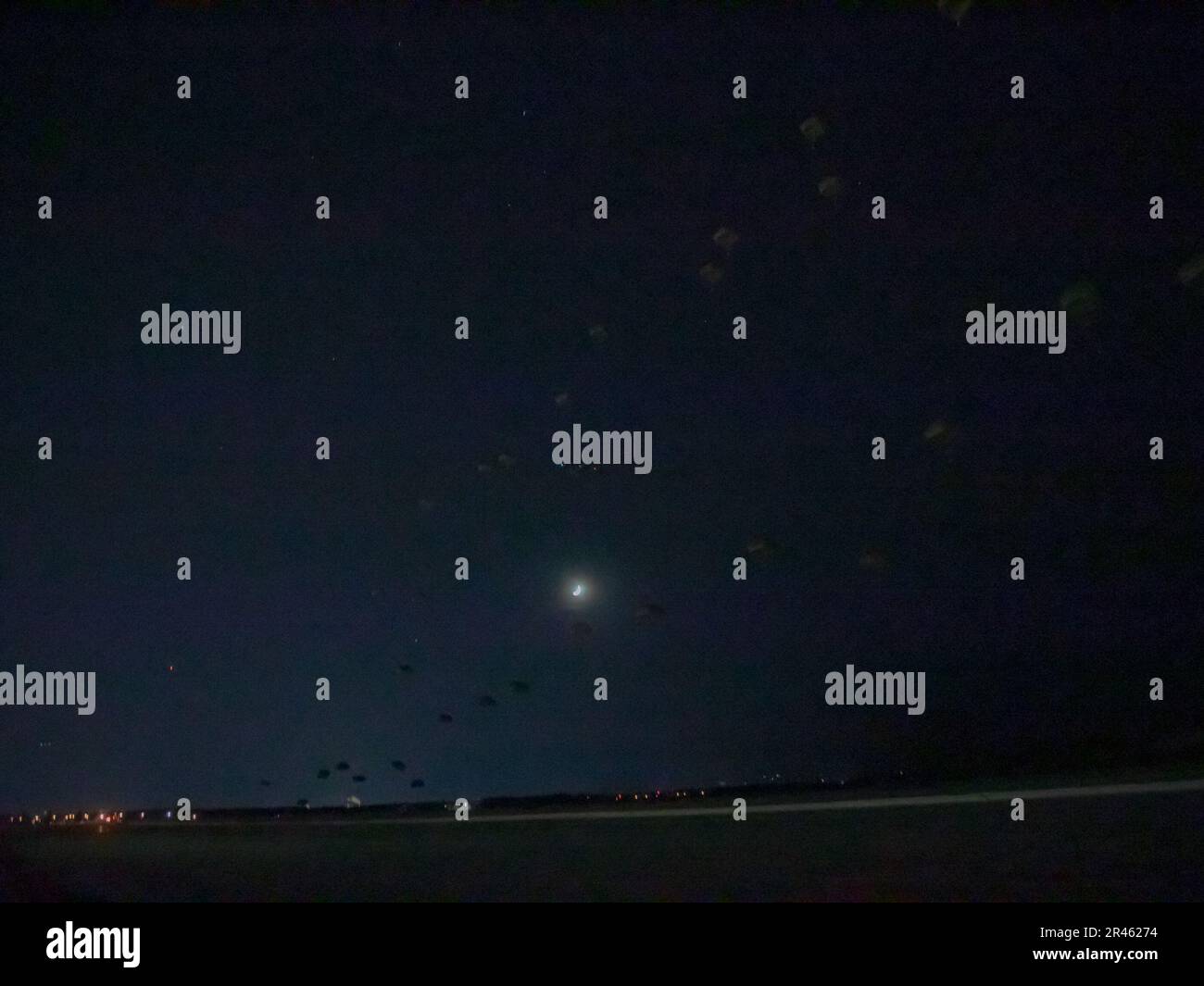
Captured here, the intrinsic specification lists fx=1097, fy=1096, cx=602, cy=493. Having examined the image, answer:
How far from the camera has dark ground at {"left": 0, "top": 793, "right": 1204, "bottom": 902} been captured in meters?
4.13

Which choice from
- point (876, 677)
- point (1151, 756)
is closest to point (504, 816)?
point (876, 677)

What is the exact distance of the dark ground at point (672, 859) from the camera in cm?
413

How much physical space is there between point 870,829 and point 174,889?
9.29 feet

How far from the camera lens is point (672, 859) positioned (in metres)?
4.48

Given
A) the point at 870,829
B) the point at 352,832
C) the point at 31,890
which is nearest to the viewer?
the point at 31,890

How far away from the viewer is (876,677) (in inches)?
205
